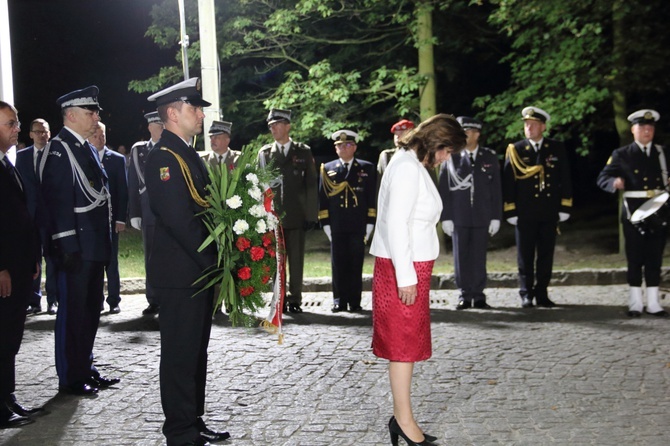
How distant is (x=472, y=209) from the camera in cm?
1108

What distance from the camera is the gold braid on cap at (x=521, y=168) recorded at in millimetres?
11008

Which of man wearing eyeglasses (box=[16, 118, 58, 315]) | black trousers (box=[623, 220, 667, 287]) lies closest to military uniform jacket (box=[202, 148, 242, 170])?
man wearing eyeglasses (box=[16, 118, 58, 315])

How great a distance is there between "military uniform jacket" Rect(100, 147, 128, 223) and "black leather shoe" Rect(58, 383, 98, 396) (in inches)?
125

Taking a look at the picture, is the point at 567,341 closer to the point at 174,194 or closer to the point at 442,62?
the point at 174,194

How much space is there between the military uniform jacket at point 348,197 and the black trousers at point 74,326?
437 cm

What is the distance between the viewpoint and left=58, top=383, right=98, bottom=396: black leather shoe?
7.00m

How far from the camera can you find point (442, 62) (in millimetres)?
19375

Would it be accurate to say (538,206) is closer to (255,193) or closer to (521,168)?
(521,168)

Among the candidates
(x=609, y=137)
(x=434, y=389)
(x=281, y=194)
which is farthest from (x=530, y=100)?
(x=609, y=137)

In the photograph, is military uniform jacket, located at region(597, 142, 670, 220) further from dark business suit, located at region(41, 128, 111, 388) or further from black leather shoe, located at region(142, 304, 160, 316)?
dark business suit, located at region(41, 128, 111, 388)

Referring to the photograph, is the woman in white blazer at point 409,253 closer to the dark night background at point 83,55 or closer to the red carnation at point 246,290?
the red carnation at point 246,290

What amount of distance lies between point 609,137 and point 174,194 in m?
23.7

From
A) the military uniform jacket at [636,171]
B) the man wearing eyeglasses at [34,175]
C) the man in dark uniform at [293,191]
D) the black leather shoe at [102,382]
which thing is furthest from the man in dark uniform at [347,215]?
the black leather shoe at [102,382]

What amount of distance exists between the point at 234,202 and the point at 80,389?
8.48 feet
